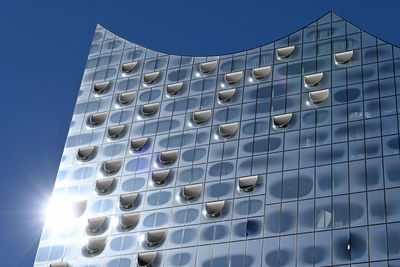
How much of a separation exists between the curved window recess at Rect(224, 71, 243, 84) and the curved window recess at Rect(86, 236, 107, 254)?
1040 centimetres

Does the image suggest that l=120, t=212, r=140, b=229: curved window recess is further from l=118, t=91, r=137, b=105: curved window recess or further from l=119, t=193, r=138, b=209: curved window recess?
l=118, t=91, r=137, b=105: curved window recess

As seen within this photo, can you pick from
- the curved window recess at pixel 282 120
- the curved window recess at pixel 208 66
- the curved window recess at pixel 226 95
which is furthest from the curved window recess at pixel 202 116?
the curved window recess at pixel 282 120

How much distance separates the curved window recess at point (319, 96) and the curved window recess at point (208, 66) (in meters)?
6.48

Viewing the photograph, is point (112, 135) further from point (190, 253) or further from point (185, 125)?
point (190, 253)

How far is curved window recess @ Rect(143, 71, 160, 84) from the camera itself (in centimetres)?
4750

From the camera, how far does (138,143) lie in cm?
4431

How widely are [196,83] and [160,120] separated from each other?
9.30 feet

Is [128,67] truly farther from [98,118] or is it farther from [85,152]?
[85,152]

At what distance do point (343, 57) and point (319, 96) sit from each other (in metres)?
2.72

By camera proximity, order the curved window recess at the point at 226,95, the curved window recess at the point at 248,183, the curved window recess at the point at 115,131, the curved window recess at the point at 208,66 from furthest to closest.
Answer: the curved window recess at the point at 208,66
the curved window recess at the point at 115,131
the curved window recess at the point at 226,95
the curved window recess at the point at 248,183

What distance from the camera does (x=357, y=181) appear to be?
1480 inches

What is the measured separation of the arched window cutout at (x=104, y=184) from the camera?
4297 centimetres

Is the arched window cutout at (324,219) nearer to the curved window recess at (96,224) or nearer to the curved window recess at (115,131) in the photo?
the curved window recess at (96,224)

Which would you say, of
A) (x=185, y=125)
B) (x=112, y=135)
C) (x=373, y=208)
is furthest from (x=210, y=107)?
(x=373, y=208)
